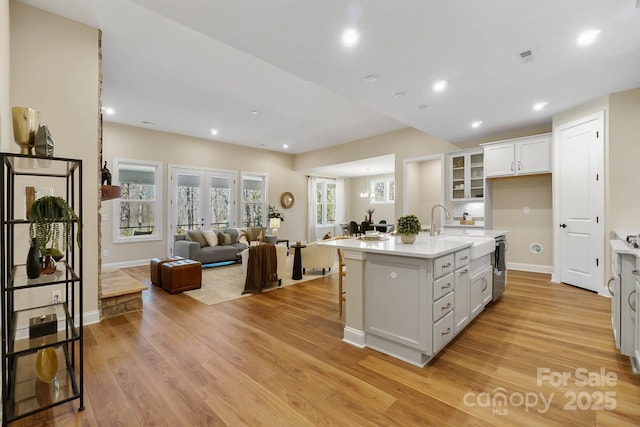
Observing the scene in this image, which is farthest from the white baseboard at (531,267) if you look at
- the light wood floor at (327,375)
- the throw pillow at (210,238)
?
the throw pillow at (210,238)

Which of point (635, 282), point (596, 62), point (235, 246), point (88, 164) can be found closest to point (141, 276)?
point (235, 246)

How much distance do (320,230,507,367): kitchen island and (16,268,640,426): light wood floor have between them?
0.15 m

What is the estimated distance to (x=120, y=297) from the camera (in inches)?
130

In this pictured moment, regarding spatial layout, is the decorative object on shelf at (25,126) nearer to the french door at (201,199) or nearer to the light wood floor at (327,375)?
the light wood floor at (327,375)

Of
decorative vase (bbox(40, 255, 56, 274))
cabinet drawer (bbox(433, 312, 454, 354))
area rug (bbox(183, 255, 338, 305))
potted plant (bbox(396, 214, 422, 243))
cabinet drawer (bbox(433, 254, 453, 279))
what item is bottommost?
area rug (bbox(183, 255, 338, 305))

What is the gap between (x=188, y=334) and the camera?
2.80 m

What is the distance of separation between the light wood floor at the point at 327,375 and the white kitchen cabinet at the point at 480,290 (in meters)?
0.17

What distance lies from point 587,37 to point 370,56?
6.26 feet

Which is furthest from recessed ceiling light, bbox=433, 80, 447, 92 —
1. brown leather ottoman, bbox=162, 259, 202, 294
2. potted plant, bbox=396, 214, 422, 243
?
brown leather ottoman, bbox=162, 259, 202, 294

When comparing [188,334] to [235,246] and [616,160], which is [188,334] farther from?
[616,160]

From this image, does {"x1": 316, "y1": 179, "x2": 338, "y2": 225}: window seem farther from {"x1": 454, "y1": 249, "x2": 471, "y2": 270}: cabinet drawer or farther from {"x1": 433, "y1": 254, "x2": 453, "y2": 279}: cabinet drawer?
{"x1": 433, "y1": 254, "x2": 453, "y2": 279}: cabinet drawer

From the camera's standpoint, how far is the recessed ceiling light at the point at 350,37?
95.4 inches

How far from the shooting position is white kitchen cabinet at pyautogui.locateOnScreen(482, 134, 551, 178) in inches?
190

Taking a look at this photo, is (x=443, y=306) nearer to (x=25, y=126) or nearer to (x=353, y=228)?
(x=25, y=126)
